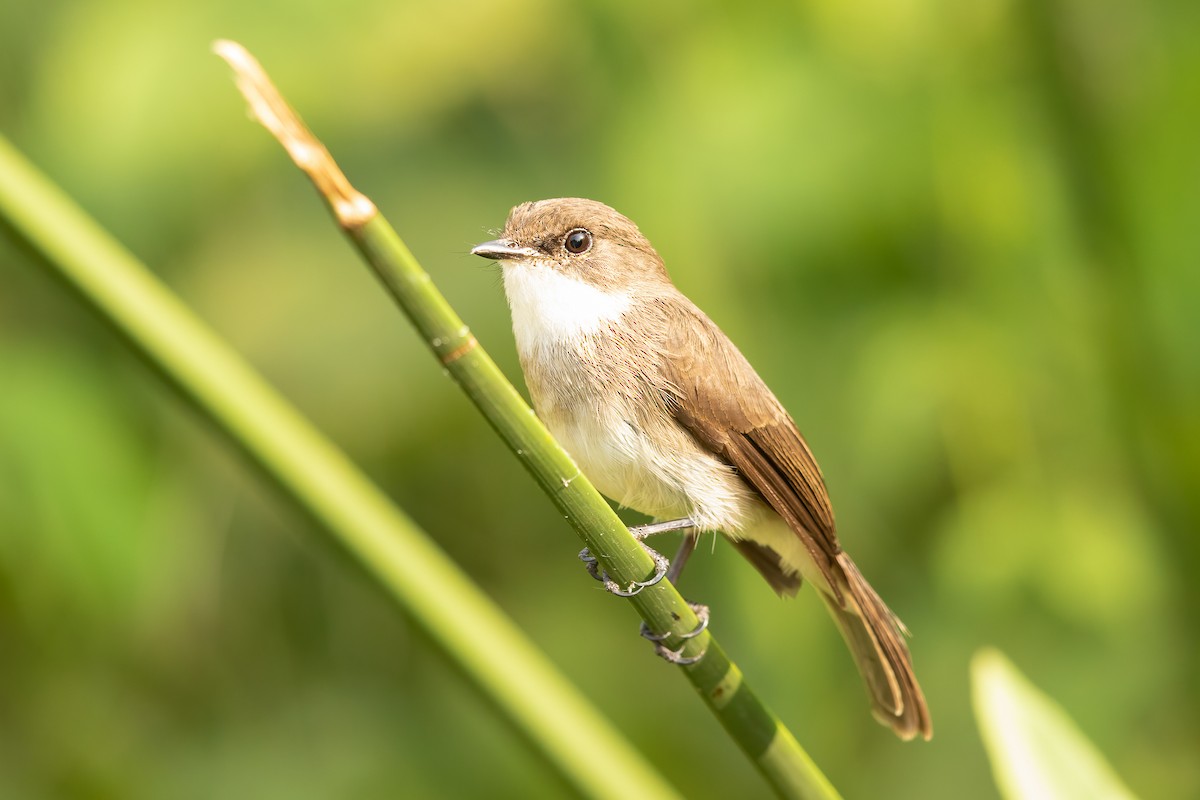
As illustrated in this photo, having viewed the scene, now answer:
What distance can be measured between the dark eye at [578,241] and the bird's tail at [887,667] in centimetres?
88

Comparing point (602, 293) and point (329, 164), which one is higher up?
point (329, 164)

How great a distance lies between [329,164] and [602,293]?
1.48 meters

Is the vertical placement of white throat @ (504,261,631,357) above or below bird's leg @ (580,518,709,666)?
above

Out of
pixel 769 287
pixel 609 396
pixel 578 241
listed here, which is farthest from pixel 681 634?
pixel 769 287

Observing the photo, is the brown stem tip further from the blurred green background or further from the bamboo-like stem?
the blurred green background

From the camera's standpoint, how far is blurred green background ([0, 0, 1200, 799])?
3061 mm

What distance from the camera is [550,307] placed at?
2660 mm

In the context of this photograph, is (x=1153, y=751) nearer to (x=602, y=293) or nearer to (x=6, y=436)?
(x=602, y=293)

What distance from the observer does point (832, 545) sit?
284 centimetres

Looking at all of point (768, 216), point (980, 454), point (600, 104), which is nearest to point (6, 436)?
point (600, 104)

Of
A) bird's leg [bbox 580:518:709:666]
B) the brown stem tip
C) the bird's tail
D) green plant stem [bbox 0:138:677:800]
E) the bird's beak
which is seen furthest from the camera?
the bird's tail

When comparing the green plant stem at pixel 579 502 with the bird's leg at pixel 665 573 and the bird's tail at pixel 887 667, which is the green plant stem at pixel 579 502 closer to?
the bird's leg at pixel 665 573

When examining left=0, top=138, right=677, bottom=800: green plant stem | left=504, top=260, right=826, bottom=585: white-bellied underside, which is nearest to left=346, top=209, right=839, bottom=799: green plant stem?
left=0, top=138, right=677, bottom=800: green plant stem

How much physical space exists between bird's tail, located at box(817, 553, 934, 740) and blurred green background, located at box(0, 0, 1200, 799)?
19 centimetres
